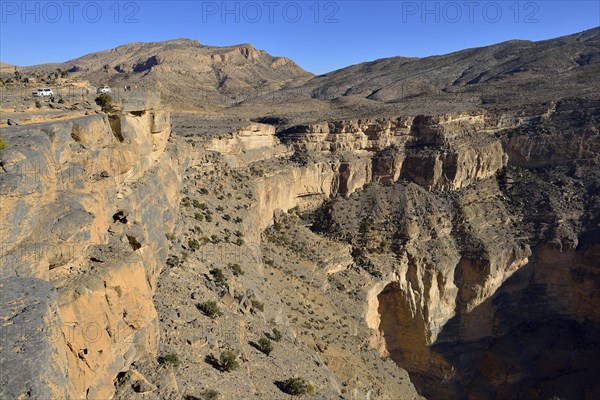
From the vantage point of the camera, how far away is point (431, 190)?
1911 inches

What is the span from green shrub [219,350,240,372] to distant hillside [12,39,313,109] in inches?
2887

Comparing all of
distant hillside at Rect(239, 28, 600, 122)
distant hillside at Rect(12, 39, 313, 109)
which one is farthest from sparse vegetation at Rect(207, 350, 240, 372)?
distant hillside at Rect(12, 39, 313, 109)

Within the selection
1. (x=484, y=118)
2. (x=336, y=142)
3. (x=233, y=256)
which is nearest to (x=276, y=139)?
(x=336, y=142)

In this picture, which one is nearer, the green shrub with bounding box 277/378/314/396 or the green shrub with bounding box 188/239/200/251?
the green shrub with bounding box 277/378/314/396

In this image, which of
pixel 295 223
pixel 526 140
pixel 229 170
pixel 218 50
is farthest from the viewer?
pixel 218 50

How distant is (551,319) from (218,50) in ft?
404

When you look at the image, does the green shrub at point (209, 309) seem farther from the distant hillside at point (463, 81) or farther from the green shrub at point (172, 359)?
the distant hillside at point (463, 81)

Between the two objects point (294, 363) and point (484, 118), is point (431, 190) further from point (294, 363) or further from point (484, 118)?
point (294, 363)

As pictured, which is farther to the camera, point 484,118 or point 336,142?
point 484,118

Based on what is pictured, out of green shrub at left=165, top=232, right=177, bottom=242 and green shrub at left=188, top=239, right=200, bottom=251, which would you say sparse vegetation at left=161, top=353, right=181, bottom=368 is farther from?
green shrub at left=188, top=239, right=200, bottom=251

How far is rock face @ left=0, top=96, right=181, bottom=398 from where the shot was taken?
10180mm

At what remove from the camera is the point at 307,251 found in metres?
38.2

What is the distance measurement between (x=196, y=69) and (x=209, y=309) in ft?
367

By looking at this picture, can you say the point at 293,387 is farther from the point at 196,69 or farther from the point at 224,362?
the point at 196,69
